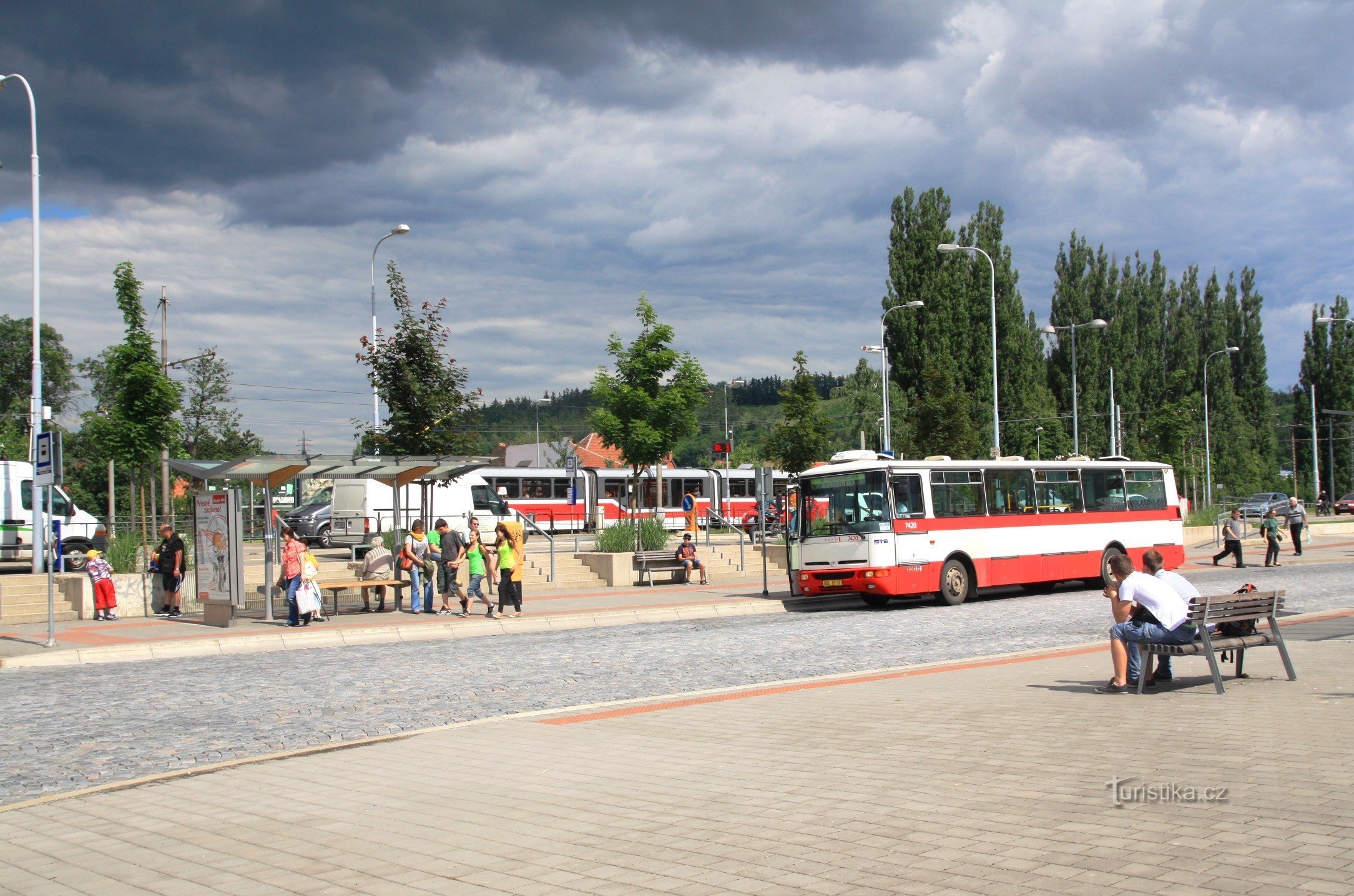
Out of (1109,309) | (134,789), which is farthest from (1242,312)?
(134,789)

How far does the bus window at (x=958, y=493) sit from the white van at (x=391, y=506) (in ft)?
52.6

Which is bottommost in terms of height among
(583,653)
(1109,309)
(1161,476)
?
(583,653)

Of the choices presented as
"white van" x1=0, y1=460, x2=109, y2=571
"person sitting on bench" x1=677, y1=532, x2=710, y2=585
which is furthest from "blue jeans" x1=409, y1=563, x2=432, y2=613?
"white van" x1=0, y1=460, x2=109, y2=571

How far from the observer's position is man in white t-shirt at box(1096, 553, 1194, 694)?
9.36m

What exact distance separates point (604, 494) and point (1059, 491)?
108ft

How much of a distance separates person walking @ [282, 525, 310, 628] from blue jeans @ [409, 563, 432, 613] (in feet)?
8.23

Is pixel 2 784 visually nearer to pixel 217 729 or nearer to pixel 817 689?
pixel 217 729

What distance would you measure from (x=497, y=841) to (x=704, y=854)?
1.02 meters

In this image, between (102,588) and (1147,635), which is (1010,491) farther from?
(102,588)

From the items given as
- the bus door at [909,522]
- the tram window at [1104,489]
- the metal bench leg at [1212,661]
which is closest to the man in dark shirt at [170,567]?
the bus door at [909,522]

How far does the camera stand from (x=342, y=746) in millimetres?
8211

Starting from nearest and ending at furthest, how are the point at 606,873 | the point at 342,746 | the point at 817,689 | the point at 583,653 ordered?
the point at 606,873
the point at 342,746
the point at 817,689
the point at 583,653

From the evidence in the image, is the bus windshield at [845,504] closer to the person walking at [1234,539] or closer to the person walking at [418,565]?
the person walking at [418,565]

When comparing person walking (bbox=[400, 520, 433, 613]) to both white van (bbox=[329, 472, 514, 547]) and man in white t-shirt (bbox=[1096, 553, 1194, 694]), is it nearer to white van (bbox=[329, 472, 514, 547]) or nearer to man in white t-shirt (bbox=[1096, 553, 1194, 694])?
white van (bbox=[329, 472, 514, 547])
